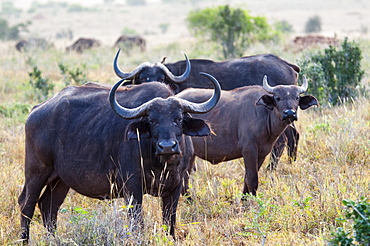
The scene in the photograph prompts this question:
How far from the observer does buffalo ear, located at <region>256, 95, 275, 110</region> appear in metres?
6.55

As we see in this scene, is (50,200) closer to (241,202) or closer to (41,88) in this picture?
(241,202)

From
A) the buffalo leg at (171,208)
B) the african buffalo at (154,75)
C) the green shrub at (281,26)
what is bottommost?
the green shrub at (281,26)

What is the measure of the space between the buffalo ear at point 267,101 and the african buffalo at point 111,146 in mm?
1472

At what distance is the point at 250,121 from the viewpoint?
23.0 feet

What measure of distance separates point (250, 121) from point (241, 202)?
3.56 ft

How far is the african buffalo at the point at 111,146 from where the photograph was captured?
4.93 metres

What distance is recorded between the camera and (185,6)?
79688 mm

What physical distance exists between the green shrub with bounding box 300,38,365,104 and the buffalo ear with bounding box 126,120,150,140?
6.39 m

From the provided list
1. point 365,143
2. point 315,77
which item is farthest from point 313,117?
point 365,143

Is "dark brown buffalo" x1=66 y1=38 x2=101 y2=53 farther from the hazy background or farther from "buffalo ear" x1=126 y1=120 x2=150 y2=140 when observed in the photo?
"buffalo ear" x1=126 y1=120 x2=150 y2=140

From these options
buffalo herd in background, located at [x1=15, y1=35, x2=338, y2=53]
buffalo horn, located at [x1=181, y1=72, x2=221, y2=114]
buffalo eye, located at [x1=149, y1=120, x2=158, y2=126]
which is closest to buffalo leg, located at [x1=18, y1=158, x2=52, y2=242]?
buffalo eye, located at [x1=149, y1=120, x2=158, y2=126]

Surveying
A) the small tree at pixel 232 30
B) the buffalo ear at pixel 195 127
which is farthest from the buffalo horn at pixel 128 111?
the small tree at pixel 232 30

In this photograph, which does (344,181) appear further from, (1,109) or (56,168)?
(1,109)

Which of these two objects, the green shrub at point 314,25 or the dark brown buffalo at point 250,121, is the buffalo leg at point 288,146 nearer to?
the dark brown buffalo at point 250,121
